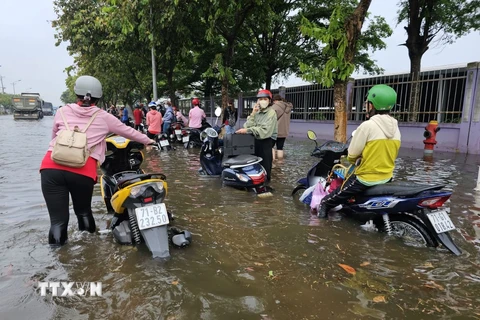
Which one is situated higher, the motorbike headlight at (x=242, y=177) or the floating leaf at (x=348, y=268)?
the motorbike headlight at (x=242, y=177)

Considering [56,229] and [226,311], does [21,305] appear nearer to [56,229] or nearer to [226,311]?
[56,229]

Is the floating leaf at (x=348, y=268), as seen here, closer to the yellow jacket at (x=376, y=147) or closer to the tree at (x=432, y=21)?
the yellow jacket at (x=376, y=147)

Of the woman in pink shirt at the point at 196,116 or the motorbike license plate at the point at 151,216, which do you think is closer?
the motorbike license plate at the point at 151,216

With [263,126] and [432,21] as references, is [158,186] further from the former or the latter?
[432,21]

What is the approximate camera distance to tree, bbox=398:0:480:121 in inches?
493

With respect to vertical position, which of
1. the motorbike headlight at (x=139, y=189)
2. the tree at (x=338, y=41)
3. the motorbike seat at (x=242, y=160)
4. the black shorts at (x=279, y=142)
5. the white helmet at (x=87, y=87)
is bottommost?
the black shorts at (x=279, y=142)

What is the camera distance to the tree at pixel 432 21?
41.1ft

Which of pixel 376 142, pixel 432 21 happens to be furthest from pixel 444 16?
pixel 376 142

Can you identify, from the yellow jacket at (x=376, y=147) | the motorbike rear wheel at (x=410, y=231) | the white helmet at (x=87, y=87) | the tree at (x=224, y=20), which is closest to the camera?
the white helmet at (x=87, y=87)

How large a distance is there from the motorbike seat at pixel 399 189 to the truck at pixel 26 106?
4100 centimetres

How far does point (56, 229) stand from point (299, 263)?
231 centimetres

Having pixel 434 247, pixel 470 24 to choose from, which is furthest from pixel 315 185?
pixel 470 24

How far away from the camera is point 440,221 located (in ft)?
10.6

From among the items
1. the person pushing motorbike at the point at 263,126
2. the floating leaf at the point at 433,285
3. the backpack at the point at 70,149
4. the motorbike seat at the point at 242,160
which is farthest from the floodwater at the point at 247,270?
the person pushing motorbike at the point at 263,126
